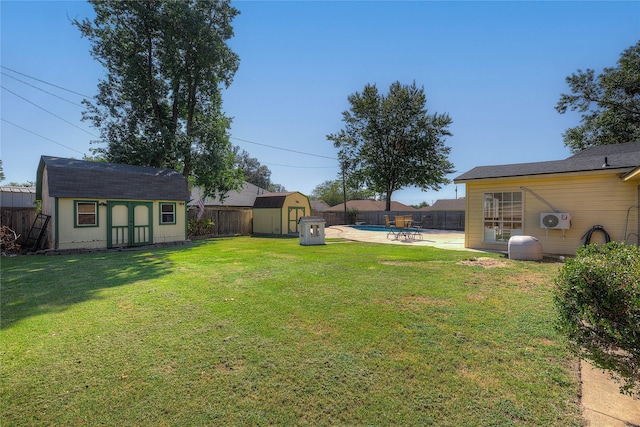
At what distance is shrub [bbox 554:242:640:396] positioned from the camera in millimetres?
1988

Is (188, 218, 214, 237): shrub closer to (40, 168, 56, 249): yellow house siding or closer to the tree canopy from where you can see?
(40, 168, 56, 249): yellow house siding

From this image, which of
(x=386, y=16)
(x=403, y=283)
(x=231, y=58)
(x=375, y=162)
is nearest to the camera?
(x=403, y=283)

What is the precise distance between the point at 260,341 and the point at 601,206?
34.8 feet

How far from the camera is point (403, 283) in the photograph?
17.5 feet

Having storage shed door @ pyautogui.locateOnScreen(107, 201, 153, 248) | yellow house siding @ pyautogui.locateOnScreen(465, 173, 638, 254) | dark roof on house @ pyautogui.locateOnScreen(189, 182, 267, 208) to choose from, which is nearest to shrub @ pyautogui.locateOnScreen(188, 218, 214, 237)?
storage shed door @ pyautogui.locateOnScreen(107, 201, 153, 248)

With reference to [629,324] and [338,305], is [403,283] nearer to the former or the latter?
[338,305]

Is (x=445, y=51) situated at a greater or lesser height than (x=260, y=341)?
greater

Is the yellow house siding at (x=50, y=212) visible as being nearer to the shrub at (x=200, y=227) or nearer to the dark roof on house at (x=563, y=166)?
the shrub at (x=200, y=227)

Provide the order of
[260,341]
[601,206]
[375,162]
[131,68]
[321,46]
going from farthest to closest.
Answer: [375,162] < [131,68] < [321,46] < [601,206] < [260,341]

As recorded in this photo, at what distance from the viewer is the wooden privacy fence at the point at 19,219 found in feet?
38.0

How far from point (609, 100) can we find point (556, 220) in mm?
18817

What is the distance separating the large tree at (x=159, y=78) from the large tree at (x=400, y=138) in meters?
20.0

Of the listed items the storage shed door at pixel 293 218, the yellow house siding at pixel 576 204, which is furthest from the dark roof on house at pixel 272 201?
the yellow house siding at pixel 576 204

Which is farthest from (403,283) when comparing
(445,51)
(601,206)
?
(445,51)
